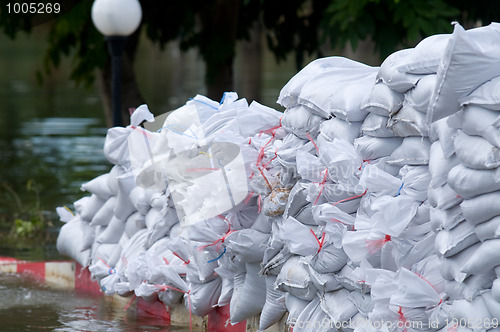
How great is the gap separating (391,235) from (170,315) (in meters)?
2.33

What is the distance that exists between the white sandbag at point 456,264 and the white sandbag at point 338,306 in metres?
0.70

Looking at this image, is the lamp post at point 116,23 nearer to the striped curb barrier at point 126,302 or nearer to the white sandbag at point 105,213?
the striped curb barrier at point 126,302

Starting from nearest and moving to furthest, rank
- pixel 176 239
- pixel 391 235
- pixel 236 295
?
pixel 391 235 → pixel 236 295 → pixel 176 239

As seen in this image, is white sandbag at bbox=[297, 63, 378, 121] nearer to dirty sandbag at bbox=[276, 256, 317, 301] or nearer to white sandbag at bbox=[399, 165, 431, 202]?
white sandbag at bbox=[399, 165, 431, 202]

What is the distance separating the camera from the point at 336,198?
13.5 feet

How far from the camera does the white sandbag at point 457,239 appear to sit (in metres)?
3.36

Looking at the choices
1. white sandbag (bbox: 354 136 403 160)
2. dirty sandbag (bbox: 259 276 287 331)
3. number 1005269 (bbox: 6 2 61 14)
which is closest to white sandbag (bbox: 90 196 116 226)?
dirty sandbag (bbox: 259 276 287 331)

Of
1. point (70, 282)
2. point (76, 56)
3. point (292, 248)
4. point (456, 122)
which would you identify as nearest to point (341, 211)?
point (292, 248)

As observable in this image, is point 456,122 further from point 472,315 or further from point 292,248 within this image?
point 292,248

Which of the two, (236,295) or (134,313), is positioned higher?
(236,295)

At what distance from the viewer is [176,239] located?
521 centimetres

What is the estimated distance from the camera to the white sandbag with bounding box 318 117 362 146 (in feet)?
13.6

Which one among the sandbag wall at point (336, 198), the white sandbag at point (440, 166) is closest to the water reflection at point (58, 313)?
the sandbag wall at point (336, 198)

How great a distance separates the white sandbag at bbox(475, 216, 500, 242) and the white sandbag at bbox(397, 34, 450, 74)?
72 centimetres
